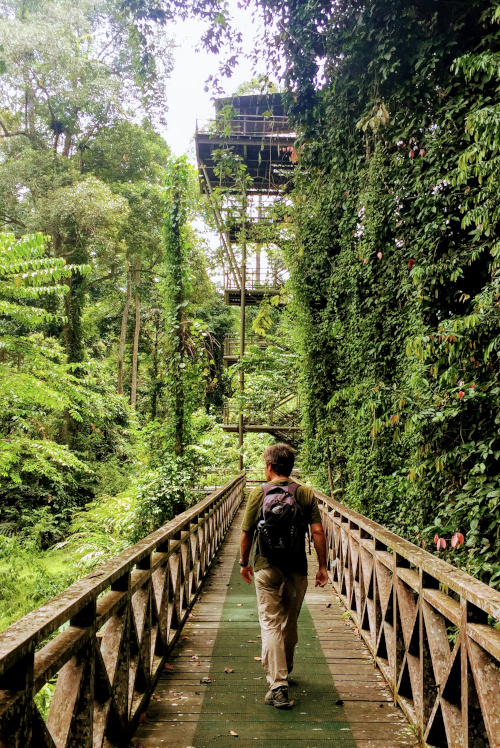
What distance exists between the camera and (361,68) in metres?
5.66

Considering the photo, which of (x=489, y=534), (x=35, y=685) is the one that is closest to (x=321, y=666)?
(x=489, y=534)

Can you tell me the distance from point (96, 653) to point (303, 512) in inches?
68.4

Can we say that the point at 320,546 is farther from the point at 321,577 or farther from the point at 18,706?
the point at 18,706

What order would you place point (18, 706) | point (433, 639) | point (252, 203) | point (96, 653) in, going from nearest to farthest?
point (18, 706) → point (96, 653) → point (433, 639) → point (252, 203)

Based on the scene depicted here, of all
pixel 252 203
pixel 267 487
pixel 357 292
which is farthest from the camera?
pixel 252 203

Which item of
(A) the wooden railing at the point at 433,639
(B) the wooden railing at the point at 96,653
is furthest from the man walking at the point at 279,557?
(B) the wooden railing at the point at 96,653

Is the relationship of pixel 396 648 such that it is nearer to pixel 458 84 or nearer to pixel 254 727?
pixel 254 727

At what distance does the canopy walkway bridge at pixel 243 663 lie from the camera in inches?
82.3

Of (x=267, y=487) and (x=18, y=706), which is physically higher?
(x=267, y=487)

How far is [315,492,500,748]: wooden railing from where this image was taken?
7.17ft

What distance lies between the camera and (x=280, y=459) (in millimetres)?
3797

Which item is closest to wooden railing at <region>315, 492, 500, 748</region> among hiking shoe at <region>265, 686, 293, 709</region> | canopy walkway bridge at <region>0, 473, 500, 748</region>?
canopy walkway bridge at <region>0, 473, 500, 748</region>

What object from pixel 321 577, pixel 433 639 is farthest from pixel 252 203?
pixel 433 639

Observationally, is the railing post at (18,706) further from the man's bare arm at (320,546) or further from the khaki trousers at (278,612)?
the man's bare arm at (320,546)
